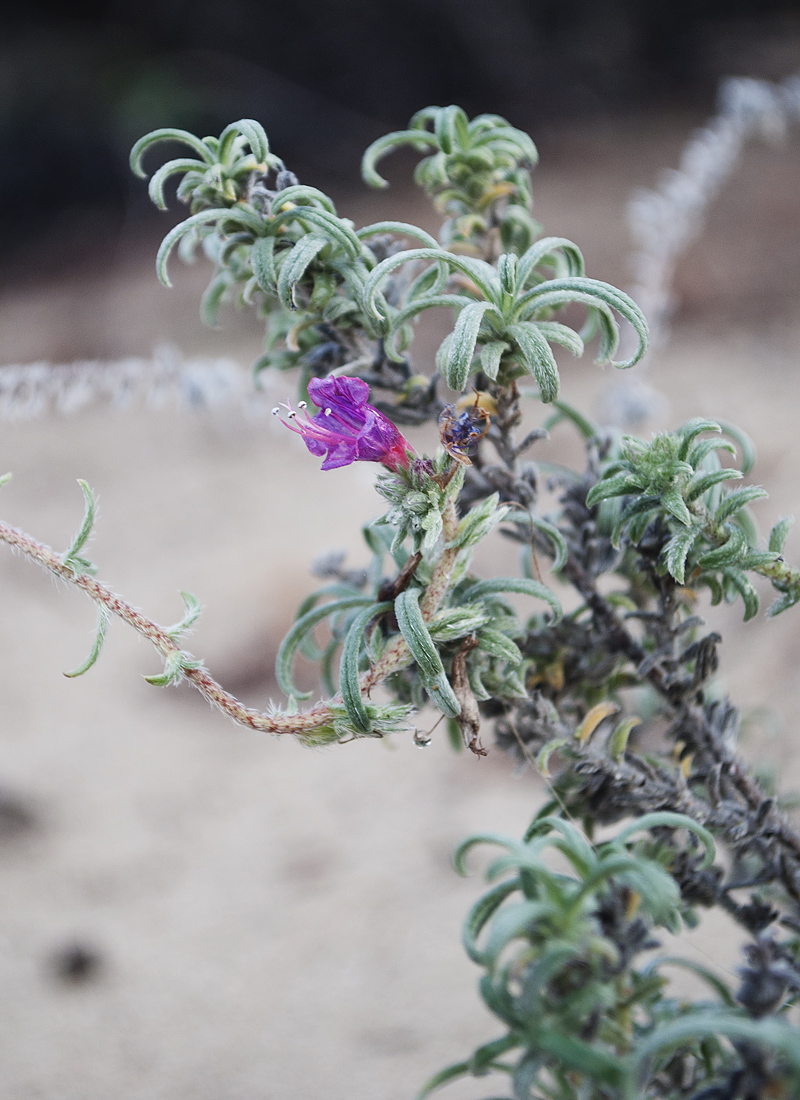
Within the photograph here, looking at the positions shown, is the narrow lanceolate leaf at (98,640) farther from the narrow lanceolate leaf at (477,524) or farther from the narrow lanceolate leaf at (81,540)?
the narrow lanceolate leaf at (477,524)

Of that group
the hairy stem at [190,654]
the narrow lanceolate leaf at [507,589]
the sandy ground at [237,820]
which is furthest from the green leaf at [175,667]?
the sandy ground at [237,820]

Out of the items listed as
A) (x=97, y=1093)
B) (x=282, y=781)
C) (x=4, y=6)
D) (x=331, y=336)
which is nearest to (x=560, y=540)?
(x=331, y=336)

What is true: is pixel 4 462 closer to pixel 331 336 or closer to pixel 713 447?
pixel 331 336

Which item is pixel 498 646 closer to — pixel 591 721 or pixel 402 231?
pixel 591 721

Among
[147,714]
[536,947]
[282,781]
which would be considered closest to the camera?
[536,947]

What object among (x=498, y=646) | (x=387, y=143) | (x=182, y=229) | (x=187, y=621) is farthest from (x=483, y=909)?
(x=387, y=143)
